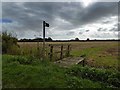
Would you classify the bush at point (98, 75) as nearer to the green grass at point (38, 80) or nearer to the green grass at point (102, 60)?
the green grass at point (38, 80)

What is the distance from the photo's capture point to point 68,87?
7.65 meters

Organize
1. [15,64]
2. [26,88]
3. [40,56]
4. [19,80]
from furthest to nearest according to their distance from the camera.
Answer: [40,56], [15,64], [19,80], [26,88]

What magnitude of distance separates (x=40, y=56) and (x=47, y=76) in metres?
5.59

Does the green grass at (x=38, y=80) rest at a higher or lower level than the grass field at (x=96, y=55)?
higher

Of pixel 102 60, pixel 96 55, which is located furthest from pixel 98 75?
pixel 96 55

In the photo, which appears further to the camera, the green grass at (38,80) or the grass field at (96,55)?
the grass field at (96,55)

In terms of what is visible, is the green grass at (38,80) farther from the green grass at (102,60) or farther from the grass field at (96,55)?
the green grass at (102,60)

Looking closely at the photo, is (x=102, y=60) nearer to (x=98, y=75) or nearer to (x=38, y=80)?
(x=98, y=75)

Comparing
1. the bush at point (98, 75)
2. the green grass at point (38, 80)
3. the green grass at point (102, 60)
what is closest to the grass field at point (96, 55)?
the green grass at point (102, 60)

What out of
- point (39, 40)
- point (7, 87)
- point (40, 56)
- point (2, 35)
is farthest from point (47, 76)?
point (2, 35)

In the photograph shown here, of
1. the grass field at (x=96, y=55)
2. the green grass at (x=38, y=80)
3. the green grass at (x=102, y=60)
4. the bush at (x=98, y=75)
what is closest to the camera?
the green grass at (x=38, y=80)

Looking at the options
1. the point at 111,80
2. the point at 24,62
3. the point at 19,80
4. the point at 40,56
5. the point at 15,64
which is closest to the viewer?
the point at 19,80

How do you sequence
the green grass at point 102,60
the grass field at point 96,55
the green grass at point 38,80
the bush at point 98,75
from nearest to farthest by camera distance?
the green grass at point 38,80
the bush at point 98,75
the grass field at point 96,55
the green grass at point 102,60

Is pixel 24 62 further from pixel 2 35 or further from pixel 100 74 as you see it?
pixel 2 35
